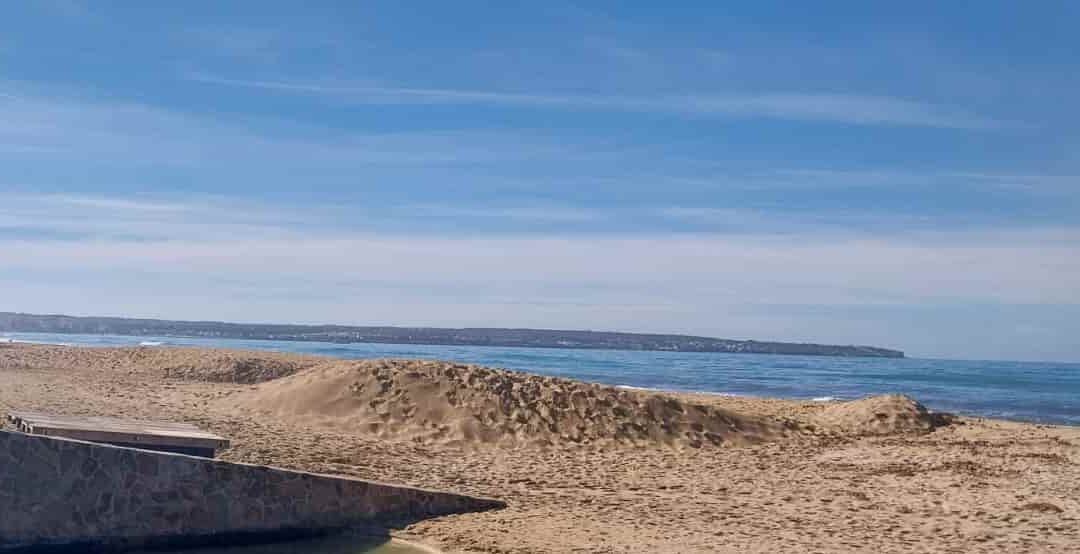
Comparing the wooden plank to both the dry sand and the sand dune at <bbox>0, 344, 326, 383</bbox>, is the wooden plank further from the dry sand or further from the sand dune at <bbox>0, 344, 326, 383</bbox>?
the sand dune at <bbox>0, 344, 326, 383</bbox>

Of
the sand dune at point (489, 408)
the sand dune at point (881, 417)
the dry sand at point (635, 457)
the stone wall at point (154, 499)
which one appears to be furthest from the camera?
the sand dune at point (881, 417)

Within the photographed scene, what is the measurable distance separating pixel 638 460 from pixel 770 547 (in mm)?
5730

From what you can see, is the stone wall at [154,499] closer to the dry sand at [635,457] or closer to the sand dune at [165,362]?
the dry sand at [635,457]

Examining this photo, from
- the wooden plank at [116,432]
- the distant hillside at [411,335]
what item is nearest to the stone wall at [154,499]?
the wooden plank at [116,432]

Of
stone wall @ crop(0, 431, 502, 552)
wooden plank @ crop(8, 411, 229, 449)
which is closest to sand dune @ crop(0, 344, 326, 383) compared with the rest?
wooden plank @ crop(8, 411, 229, 449)

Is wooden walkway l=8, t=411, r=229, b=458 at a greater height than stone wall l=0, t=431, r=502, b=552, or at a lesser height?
greater

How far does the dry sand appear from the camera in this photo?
10.4 meters

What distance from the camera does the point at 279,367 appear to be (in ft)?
99.2

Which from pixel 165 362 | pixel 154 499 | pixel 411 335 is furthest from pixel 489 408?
pixel 411 335

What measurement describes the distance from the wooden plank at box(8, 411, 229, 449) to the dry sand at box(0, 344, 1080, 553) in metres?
1.93

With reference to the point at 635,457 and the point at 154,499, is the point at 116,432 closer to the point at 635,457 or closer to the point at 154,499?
the point at 154,499

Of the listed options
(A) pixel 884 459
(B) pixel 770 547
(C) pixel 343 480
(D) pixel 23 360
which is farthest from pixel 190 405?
(D) pixel 23 360

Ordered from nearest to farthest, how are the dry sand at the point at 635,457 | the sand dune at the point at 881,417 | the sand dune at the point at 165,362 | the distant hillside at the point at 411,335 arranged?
the dry sand at the point at 635,457 < the sand dune at the point at 881,417 < the sand dune at the point at 165,362 < the distant hillside at the point at 411,335

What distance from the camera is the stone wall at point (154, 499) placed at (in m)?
8.77
